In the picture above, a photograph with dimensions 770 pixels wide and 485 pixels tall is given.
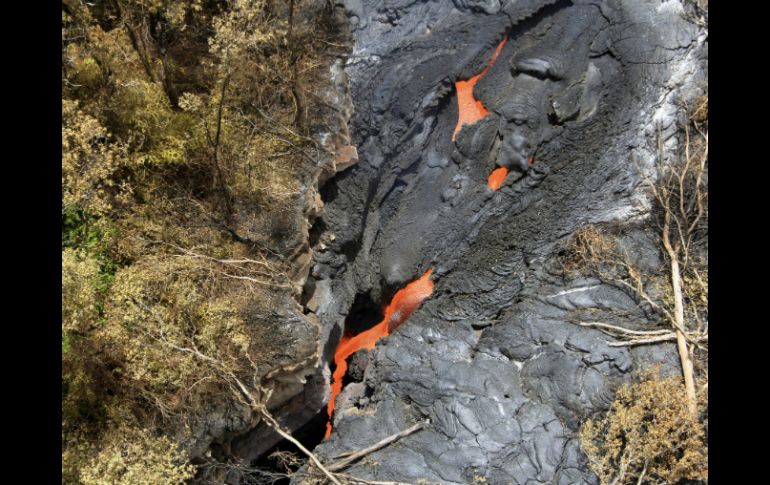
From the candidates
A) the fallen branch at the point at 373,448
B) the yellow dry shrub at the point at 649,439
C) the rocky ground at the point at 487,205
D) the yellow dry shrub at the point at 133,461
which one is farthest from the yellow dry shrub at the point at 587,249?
the yellow dry shrub at the point at 133,461

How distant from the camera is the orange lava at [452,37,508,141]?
29.3 ft

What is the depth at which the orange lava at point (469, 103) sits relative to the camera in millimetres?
8945

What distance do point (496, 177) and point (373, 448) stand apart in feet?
15.8

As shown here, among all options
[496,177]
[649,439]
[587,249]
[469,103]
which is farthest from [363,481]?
[469,103]

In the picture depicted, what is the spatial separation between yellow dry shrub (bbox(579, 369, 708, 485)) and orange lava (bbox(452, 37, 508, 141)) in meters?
4.89

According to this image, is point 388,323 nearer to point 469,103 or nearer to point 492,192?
point 492,192

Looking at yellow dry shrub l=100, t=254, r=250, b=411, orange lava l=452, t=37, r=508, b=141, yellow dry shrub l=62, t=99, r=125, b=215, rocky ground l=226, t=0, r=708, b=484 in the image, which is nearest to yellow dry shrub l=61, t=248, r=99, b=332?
yellow dry shrub l=100, t=254, r=250, b=411

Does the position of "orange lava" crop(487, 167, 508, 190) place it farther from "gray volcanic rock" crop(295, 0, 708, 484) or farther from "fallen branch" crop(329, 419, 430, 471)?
"fallen branch" crop(329, 419, 430, 471)

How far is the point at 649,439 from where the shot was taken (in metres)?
5.99

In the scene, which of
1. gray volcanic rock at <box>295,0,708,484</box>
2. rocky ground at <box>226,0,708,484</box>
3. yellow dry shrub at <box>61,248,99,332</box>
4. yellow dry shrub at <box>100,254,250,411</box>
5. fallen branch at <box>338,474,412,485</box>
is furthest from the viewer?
gray volcanic rock at <box>295,0,708,484</box>

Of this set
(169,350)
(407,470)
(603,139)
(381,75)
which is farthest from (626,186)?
(169,350)

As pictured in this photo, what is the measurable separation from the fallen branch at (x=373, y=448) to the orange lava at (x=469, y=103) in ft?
15.7

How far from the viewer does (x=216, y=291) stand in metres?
6.11

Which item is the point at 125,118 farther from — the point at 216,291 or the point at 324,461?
the point at 324,461
